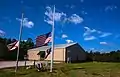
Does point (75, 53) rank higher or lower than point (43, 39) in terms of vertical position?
higher

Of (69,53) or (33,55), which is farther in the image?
(33,55)

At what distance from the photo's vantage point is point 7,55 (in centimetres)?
6719

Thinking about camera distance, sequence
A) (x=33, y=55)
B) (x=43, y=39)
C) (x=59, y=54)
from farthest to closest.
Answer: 1. (x=33, y=55)
2. (x=59, y=54)
3. (x=43, y=39)

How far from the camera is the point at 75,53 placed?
185 ft

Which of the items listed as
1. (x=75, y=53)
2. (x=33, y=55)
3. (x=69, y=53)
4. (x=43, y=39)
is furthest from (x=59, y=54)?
(x=43, y=39)

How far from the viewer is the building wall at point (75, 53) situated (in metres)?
54.4

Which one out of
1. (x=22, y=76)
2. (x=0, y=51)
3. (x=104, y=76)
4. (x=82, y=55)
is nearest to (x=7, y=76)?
(x=22, y=76)

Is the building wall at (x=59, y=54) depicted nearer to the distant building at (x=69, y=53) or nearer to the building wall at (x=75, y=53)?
the distant building at (x=69, y=53)

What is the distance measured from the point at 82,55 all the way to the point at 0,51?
69.7 ft

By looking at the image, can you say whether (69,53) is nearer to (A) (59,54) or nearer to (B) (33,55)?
(A) (59,54)

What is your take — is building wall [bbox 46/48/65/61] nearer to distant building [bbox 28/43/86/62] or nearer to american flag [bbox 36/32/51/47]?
distant building [bbox 28/43/86/62]

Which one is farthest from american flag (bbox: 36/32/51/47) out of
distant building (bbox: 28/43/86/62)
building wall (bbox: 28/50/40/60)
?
building wall (bbox: 28/50/40/60)

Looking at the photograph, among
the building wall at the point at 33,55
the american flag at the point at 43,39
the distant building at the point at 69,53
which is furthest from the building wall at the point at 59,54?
the american flag at the point at 43,39

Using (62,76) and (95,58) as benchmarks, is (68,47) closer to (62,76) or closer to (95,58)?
(95,58)
